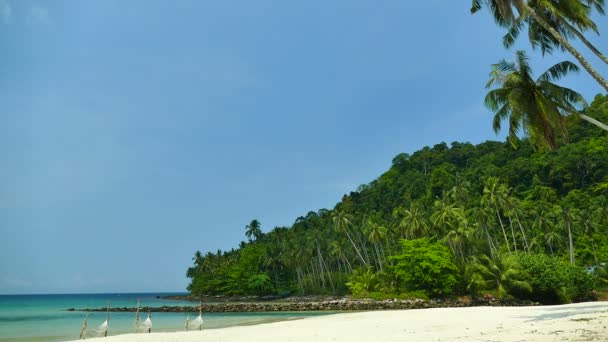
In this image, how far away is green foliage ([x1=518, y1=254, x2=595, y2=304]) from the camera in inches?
1567

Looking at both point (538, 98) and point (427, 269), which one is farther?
point (427, 269)

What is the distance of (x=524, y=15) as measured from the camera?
15719 millimetres

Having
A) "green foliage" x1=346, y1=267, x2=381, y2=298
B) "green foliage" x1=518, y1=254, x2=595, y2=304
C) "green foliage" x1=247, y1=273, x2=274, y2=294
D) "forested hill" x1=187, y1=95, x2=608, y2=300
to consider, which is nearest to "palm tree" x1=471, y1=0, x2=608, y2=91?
"forested hill" x1=187, y1=95, x2=608, y2=300

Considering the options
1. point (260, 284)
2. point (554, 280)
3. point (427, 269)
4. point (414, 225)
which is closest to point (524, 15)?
point (554, 280)

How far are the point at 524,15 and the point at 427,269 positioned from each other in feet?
119

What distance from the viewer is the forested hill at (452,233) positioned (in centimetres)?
4819

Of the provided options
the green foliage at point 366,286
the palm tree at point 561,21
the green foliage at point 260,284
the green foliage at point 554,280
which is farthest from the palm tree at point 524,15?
the green foliage at point 260,284

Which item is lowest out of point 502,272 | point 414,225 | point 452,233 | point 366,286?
point 502,272

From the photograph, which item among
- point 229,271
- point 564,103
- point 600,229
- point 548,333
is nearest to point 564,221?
point 600,229

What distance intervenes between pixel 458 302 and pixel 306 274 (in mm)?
54845

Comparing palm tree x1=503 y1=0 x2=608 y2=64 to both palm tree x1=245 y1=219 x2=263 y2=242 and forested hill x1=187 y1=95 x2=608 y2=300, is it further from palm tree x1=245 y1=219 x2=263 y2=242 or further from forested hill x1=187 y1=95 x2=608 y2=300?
palm tree x1=245 y1=219 x2=263 y2=242

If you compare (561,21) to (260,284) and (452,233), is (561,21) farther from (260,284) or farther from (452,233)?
(260,284)

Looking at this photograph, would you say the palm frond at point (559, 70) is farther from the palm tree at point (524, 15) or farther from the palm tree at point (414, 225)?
the palm tree at point (414, 225)

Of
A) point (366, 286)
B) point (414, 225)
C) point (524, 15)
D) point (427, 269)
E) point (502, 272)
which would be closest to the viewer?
point (524, 15)
